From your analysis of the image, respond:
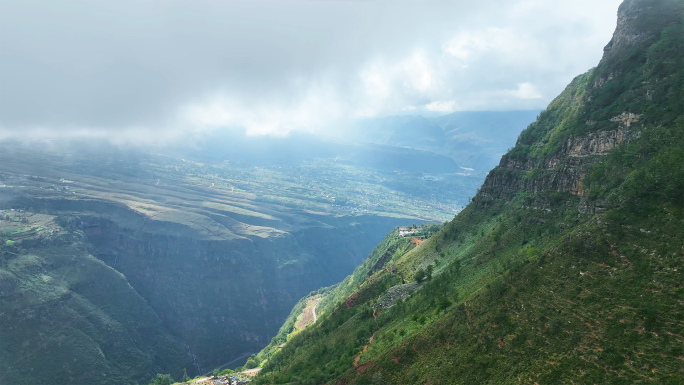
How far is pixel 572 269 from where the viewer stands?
69.9 meters

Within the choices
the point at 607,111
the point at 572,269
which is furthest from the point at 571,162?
the point at 572,269

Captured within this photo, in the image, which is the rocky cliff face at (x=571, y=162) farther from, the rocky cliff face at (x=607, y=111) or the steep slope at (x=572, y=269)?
the steep slope at (x=572, y=269)

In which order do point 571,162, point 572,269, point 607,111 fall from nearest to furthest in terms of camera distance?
point 572,269, point 607,111, point 571,162

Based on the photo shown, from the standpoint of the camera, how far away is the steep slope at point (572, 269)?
58.0 metres

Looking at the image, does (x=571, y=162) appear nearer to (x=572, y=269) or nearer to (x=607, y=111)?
(x=607, y=111)

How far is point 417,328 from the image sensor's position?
286 ft

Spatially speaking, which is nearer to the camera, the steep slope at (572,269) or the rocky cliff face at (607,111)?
the steep slope at (572,269)

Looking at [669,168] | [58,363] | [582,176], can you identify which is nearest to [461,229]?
[582,176]

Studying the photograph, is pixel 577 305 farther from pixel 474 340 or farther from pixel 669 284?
pixel 474 340

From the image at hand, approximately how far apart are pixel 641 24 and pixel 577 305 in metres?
80.5

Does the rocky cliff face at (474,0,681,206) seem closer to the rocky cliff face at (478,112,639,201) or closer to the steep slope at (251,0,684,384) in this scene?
the rocky cliff face at (478,112,639,201)

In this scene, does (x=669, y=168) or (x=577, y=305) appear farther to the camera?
(x=669, y=168)

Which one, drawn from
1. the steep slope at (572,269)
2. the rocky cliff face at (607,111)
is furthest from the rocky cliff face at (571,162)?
the steep slope at (572,269)

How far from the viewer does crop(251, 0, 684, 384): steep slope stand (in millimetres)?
57969
